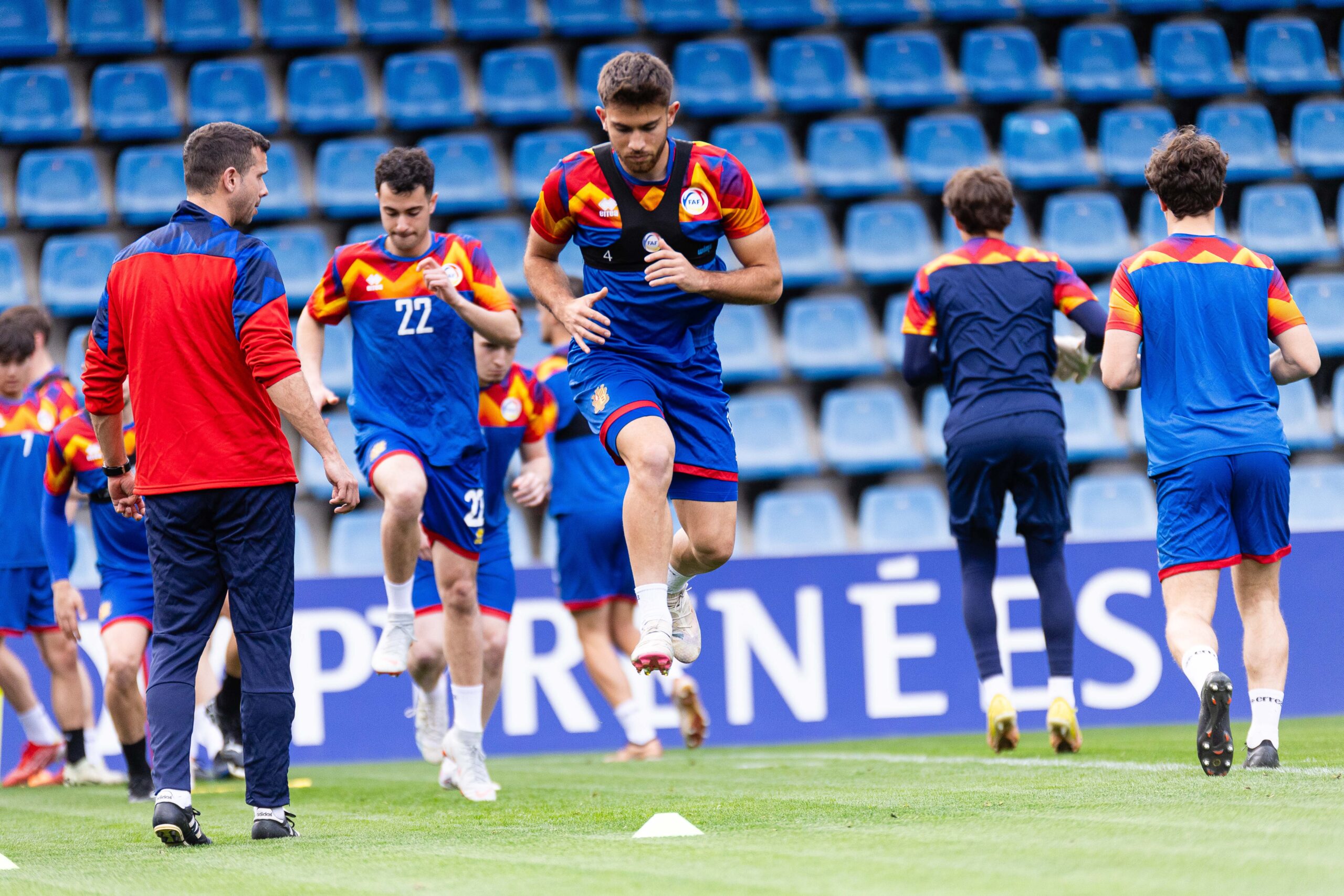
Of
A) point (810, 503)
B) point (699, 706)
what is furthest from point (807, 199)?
point (699, 706)

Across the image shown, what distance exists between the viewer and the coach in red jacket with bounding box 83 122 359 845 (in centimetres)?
466

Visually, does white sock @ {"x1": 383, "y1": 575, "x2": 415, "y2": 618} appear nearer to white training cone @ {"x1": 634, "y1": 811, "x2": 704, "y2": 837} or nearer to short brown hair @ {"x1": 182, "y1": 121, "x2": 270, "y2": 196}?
short brown hair @ {"x1": 182, "y1": 121, "x2": 270, "y2": 196}

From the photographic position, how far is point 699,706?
28.3 feet

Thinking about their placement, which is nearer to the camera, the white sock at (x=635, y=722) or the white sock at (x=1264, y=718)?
the white sock at (x=1264, y=718)

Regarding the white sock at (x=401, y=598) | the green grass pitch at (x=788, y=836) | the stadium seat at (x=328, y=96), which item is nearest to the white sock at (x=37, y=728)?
the green grass pitch at (x=788, y=836)

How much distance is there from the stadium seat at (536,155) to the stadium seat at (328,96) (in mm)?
1266

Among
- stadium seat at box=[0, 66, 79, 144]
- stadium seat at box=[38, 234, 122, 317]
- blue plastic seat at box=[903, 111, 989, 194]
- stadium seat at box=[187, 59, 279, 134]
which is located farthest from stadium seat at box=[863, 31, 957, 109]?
stadium seat at box=[0, 66, 79, 144]

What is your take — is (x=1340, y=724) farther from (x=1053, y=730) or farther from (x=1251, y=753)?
(x=1251, y=753)

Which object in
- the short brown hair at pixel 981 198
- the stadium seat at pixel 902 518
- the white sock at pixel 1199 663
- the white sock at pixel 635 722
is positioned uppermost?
the short brown hair at pixel 981 198

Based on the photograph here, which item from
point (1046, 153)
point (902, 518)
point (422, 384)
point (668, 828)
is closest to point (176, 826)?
point (668, 828)

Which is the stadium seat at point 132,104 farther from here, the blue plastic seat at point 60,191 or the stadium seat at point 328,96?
the stadium seat at point 328,96

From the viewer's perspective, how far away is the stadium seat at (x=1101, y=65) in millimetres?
13406

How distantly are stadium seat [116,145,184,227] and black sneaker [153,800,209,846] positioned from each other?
8.18 m

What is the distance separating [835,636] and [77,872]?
5.96m
